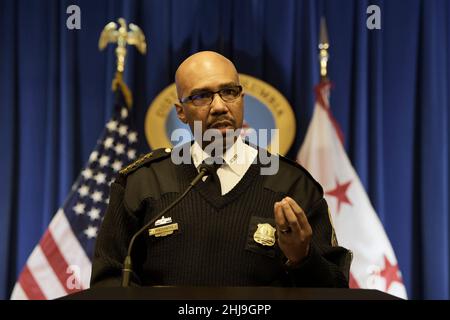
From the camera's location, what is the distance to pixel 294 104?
3.40 m

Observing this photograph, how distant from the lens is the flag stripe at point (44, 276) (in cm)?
311

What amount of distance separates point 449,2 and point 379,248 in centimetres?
149

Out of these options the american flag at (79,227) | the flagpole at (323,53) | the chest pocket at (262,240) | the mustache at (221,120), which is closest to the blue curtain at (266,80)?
the flagpole at (323,53)

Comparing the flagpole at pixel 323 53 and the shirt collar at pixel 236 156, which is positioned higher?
the flagpole at pixel 323 53

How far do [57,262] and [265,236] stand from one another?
73.0 inches

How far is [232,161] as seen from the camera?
5.71 ft

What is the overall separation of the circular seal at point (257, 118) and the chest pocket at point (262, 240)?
1.68 m

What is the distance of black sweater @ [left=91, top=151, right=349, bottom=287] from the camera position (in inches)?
61.3

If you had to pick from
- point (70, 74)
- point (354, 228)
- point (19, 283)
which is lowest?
point (19, 283)

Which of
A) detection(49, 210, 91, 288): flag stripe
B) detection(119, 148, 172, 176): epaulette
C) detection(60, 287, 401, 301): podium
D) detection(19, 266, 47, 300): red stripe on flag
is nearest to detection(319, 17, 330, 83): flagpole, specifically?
detection(49, 210, 91, 288): flag stripe

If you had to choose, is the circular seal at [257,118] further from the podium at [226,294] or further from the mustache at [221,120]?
the podium at [226,294]

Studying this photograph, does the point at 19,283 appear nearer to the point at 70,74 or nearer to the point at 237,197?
the point at 70,74
